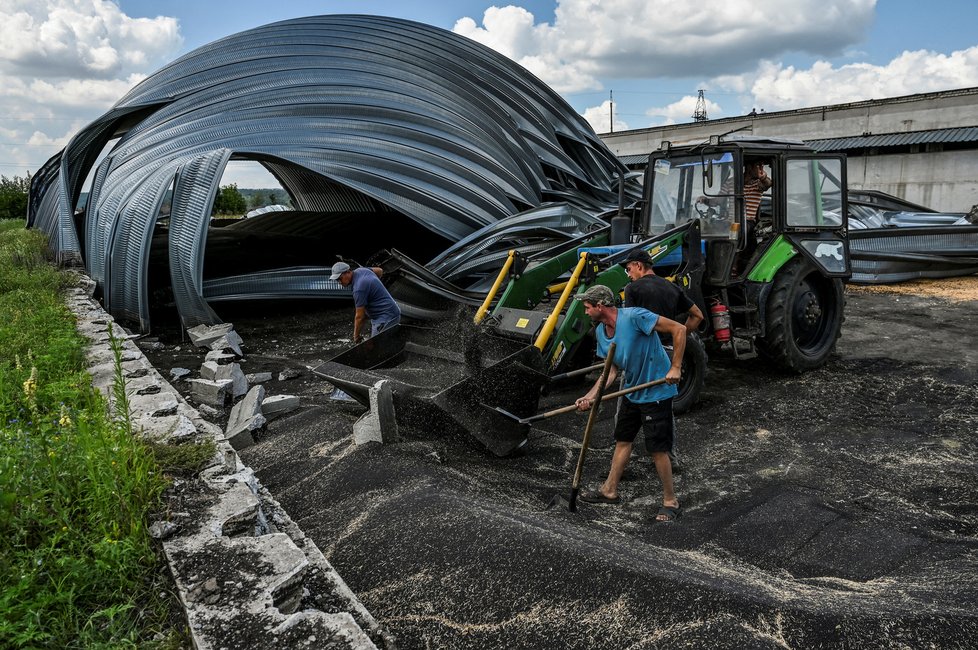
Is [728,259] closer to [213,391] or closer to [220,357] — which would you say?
[213,391]

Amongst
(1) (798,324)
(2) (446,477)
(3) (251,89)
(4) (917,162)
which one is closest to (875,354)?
(1) (798,324)

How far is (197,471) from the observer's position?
3.82 m

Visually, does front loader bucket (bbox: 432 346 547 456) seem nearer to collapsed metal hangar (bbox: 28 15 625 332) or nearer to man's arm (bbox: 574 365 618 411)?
man's arm (bbox: 574 365 618 411)

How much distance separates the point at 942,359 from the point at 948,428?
2744 millimetres

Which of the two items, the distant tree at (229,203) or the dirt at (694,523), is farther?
the distant tree at (229,203)

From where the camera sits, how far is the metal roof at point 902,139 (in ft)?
67.8

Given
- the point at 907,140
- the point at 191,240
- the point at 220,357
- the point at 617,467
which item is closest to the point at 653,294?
the point at 617,467

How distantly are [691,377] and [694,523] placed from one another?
2.17 m

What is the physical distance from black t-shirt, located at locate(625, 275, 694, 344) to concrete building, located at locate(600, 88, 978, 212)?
16390 millimetres

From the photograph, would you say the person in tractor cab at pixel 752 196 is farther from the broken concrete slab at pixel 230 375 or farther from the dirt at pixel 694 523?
the broken concrete slab at pixel 230 375

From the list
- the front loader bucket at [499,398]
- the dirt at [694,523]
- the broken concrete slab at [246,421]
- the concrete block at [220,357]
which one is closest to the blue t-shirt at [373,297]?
the dirt at [694,523]

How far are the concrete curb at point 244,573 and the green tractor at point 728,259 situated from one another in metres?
2.84

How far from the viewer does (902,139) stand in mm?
22047

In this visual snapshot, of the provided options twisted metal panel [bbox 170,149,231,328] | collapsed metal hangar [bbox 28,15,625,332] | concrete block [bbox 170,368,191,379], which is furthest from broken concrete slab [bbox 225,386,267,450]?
collapsed metal hangar [bbox 28,15,625,332]
